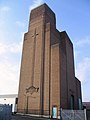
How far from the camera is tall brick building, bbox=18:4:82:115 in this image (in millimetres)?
28750

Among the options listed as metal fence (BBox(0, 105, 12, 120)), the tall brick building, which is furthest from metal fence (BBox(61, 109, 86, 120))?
metal fence (BBox(0, 105, 12, 120))

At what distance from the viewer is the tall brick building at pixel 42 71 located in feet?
94.3

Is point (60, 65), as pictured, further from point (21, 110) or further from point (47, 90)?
point (21, 110)

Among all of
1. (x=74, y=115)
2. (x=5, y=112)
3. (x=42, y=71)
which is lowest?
(x=74, y=115)

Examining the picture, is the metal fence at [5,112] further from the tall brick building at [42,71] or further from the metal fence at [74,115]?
the tall brick building at [42,71]

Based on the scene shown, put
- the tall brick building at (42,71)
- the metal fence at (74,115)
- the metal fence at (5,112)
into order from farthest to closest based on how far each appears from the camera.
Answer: the tall brick building at (42,71), the metal fence at (74,115), the metal fence at (5,112)

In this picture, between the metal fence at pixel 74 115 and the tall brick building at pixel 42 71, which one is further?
the tall brick building at pixel 42 71

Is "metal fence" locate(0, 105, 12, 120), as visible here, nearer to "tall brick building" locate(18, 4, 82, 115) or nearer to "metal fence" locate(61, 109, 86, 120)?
"metal fence" locate(61, 109, 86, 120)

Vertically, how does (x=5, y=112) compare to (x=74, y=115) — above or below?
above

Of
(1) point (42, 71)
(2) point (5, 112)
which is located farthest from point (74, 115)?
(1) point (42, 71)

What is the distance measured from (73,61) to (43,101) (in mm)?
16081

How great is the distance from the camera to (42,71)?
30.9m

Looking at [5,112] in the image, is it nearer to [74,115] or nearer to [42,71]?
[74,115]

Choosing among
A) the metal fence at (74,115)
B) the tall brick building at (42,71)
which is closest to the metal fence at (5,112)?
the metal fence at (74,115)
